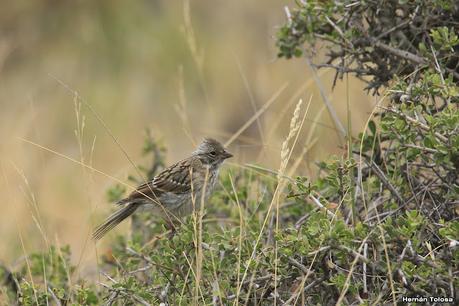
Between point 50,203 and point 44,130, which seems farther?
point 44,130

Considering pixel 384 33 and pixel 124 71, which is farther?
pixel 124 71

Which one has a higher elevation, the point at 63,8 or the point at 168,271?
the point at 63,8

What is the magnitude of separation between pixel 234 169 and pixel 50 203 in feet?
18.1

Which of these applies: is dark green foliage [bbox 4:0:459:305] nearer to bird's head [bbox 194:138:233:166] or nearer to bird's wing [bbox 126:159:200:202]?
bird's wing [bbox 126:159:200:202]

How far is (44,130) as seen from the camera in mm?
12492

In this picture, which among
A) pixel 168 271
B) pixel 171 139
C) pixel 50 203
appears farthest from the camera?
pixel 171 139

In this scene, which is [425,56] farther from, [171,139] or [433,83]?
[171,139]

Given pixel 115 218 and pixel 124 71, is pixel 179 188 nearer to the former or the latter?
pixel 115 218

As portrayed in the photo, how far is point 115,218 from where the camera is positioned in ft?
19.0

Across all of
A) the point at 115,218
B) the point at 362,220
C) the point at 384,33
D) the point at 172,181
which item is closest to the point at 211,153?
the point at 172,181

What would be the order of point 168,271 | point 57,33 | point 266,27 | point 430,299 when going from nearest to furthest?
point 430,299
point 168,271
point 266,27
point 57,33

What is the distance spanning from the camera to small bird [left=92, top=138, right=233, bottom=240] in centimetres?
571

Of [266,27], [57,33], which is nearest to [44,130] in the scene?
[57,33]

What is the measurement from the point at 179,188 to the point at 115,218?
510 mm
